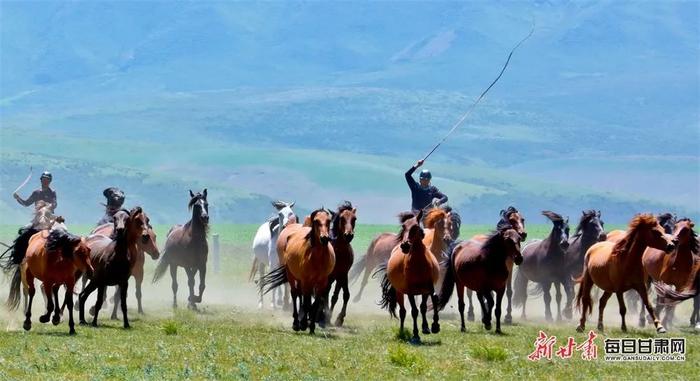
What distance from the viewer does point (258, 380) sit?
17484mm

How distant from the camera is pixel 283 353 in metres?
20.2

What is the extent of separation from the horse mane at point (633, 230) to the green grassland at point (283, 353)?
146 centimetres

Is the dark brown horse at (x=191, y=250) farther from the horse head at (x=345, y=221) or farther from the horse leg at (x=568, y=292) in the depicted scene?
the horse leg at (x=568, y=292)

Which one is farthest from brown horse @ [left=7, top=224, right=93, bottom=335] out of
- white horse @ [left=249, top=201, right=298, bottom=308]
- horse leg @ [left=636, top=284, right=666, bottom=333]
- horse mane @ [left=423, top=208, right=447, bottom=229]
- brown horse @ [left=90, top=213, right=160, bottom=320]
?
horse leg @ [left=636, top=284, right=666, bottom=333]

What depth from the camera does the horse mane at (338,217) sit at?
24609 millimetres

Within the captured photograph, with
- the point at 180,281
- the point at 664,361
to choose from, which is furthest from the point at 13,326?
the point at 180,281

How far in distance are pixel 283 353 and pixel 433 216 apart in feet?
26.4

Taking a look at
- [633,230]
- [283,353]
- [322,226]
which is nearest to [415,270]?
[322,226]

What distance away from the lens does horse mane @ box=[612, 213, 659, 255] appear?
2428 centimetres

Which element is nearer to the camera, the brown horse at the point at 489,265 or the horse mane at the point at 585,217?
the brown horse at the point at 489,265

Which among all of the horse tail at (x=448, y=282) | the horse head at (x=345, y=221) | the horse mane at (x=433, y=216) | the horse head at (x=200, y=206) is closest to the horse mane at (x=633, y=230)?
the horse tail at (x=448, y=282)

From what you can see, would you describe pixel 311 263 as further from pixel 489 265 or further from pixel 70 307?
pixel 70 307

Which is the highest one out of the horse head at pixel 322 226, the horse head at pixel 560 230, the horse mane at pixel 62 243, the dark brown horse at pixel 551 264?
the horse head at pixel 322 226

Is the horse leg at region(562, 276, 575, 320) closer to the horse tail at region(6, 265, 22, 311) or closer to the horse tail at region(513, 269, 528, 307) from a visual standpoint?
the horse tail at region(513, 269, 528, 307)
